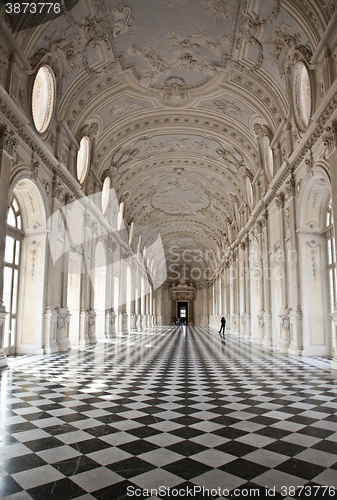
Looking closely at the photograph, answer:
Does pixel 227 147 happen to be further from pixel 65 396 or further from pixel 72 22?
pixel 65 396

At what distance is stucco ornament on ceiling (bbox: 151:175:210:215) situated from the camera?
27.9 meters

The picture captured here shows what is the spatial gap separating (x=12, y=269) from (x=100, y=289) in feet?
30.3

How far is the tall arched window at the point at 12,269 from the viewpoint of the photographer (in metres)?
11.6

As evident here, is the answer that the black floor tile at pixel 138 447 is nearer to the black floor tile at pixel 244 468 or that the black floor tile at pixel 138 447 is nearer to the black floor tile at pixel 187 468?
the black floor tile at pixel 187 468

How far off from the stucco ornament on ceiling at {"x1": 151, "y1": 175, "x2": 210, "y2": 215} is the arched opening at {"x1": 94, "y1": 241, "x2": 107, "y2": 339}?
8895 mm

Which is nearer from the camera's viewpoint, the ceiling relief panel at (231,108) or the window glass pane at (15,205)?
the window glass pane at (15,205)

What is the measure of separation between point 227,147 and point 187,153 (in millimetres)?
3260

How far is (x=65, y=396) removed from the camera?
5852 millimetres

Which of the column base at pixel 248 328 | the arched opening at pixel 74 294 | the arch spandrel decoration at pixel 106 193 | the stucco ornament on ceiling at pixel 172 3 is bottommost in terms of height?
the column base at pixel 248 328

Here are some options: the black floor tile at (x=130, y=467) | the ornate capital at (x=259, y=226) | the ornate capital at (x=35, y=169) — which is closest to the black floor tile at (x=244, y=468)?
the black floor tile at (x=130, y=467)

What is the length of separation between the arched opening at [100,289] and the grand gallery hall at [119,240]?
0.11 metres

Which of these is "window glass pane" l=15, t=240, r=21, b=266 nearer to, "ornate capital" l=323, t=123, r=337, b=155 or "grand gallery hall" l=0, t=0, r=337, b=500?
"grand gallery hall" l=0, t=0, r=337, b=500

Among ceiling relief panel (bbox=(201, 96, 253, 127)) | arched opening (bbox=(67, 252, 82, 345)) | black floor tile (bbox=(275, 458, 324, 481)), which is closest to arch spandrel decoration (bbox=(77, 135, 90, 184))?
arched opening (bbox=(67, 252, 82, 345))

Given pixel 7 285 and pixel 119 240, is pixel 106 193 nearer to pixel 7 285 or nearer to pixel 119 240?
pixel 119 240
